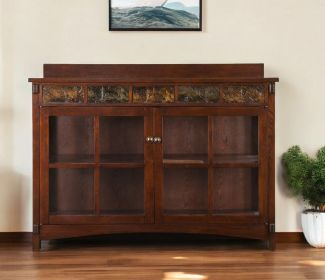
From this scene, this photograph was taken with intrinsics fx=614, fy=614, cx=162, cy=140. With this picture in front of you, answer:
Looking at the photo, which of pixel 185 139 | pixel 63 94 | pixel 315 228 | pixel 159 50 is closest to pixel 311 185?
pixel 315 228

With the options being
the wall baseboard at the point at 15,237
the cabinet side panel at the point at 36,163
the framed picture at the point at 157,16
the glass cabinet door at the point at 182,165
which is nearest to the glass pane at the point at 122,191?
the glass cabinet door at the point at 182,165

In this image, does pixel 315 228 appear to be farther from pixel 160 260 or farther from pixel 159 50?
pixel 159 50

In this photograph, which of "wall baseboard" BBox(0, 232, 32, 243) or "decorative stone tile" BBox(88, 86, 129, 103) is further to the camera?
"wall baseboard" BBox(0, 232, 32, 243)

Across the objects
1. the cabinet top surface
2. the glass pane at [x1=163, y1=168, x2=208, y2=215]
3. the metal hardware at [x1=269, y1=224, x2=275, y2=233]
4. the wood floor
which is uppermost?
the cabinet top surface

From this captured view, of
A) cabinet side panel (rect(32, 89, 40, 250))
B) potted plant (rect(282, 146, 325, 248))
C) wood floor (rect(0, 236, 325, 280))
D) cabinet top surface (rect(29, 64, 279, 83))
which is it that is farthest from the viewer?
cabinet top surface (rect(29, 64, 279, 83))

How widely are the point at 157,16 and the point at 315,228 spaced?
1486 mm

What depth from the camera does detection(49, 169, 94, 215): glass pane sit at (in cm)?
328

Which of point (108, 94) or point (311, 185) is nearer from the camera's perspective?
point (108, 94)

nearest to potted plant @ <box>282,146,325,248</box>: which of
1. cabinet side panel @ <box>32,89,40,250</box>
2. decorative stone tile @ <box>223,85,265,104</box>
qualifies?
decorative stone tile @ <box>223,85,265,104</box>

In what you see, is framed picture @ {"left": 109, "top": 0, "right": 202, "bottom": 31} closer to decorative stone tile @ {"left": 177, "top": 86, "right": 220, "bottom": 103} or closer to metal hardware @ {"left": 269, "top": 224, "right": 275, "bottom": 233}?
decorative stone tile @ {"left": 177, "top": 86, "right": 220, "bottom": 103}

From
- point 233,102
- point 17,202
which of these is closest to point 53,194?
point 17,202

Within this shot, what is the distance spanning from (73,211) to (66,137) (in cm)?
40

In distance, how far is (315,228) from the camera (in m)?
3.38

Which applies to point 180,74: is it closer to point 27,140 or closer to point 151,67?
point 151,67
